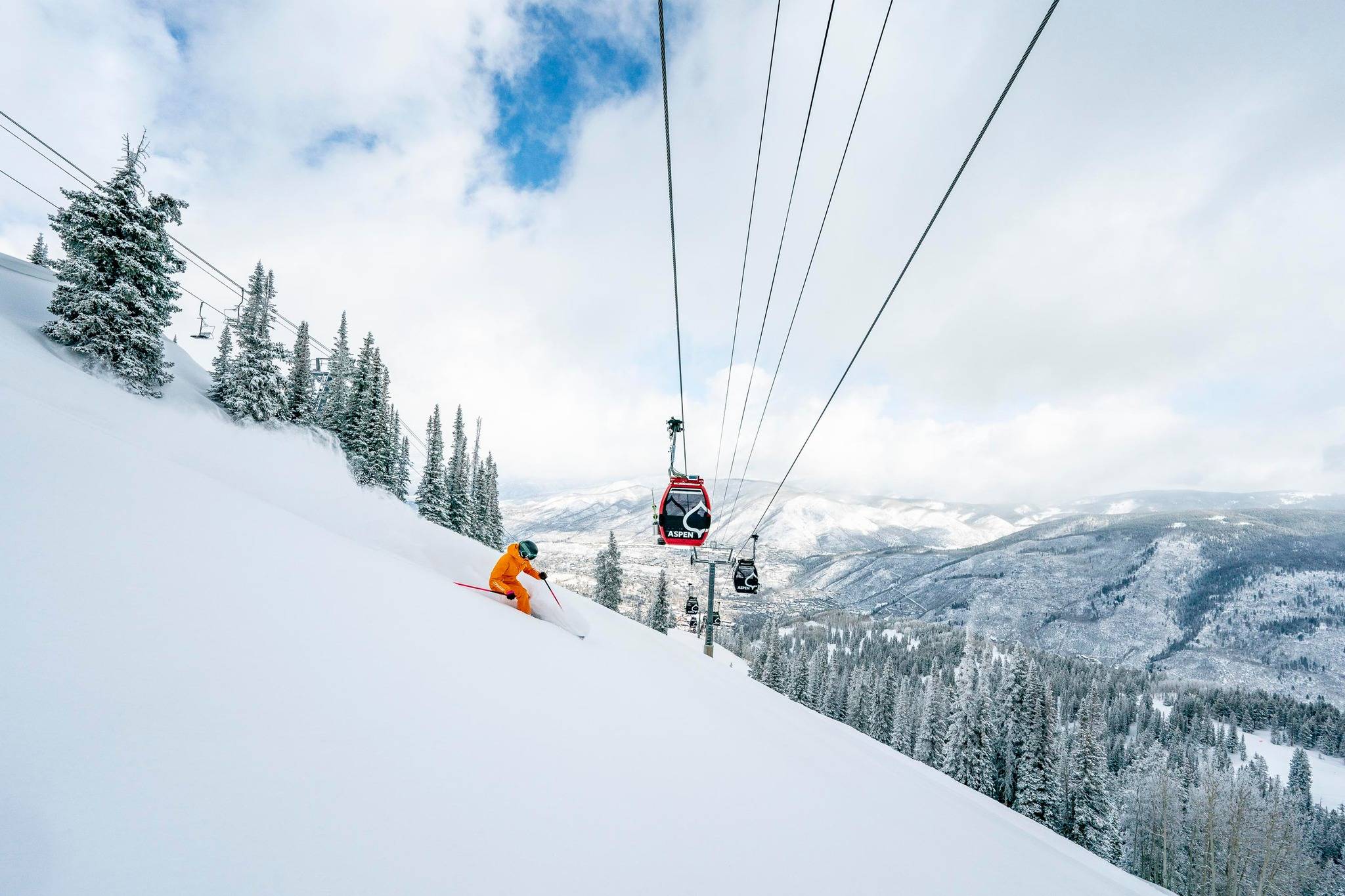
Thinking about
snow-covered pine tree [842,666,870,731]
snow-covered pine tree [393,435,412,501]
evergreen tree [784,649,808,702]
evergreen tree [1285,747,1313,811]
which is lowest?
evergreen tree [1285,747,1313,811]

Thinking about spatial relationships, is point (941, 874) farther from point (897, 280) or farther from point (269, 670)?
point (897, 280)

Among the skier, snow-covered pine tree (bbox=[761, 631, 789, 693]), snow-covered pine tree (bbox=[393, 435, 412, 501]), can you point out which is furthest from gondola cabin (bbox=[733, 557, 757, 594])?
snow-covered pine tree (bbox=[761, 631, 789, 693])

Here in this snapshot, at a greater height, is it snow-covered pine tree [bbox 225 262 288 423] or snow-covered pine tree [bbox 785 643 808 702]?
snow-covered pine tree [bbox 225 262 288 423]

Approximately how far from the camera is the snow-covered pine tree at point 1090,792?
32656 mm

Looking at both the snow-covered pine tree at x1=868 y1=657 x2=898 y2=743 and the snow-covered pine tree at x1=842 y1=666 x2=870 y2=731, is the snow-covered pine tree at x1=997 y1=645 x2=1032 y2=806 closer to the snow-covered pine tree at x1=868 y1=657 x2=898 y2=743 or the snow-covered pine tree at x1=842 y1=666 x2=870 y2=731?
the snow-covered pine tree at x1=868 y1=657 x2=898 y2=743

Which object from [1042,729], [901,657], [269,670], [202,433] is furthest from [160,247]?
[901,657]

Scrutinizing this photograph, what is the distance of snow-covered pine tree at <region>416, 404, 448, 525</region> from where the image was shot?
3569 centimetres

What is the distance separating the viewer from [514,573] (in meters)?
8.28

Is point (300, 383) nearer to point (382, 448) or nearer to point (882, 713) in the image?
point (382, 448)

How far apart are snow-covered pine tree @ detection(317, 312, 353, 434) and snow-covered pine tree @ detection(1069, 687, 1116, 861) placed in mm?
60233

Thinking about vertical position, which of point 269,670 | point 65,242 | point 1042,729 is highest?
point 65,242

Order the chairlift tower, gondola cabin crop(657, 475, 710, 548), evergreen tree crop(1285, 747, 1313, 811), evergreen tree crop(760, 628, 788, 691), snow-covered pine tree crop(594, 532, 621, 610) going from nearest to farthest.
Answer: gondola cabin crop(657, 475, 710, 548) < the chairlift tower < snow-covered pine tree crop(594, 532, 621, 610) < evergreen tree crop(760, 628, 788, 691) < evergreen tree crop(1285, 747, 1313, 811)

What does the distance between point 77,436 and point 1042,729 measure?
48348 millimetres

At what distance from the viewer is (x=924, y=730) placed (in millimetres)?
49594
